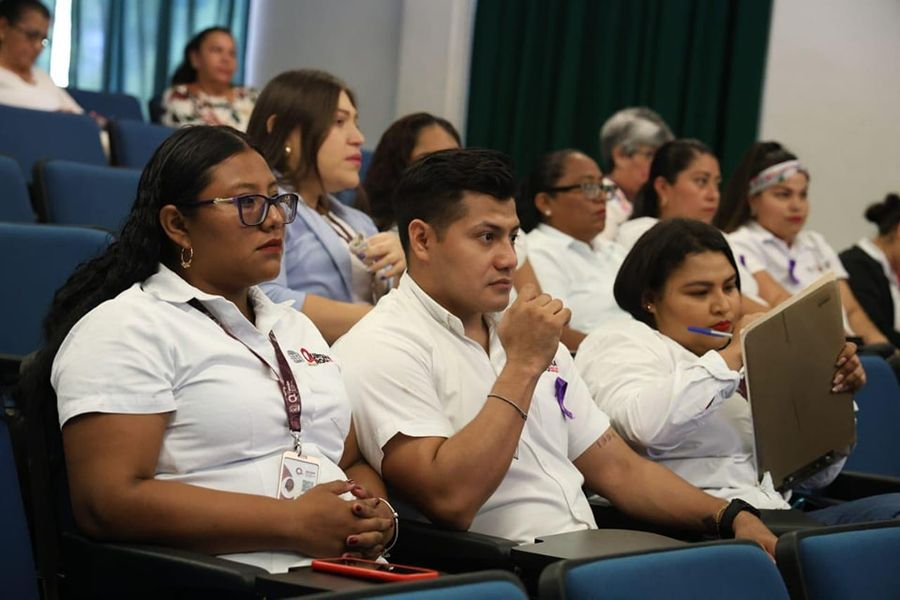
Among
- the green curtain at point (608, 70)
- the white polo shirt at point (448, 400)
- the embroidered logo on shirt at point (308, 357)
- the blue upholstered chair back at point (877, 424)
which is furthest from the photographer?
the green curtain at point (608, 70)

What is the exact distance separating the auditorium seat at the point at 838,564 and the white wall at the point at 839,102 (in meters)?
4.71

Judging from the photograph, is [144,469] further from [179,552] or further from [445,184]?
[445,184]

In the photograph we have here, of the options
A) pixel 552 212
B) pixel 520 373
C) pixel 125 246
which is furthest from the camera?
pixel 552 212

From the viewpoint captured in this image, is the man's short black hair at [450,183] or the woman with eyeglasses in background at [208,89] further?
the woman with eyeglasses in background at [208,89]

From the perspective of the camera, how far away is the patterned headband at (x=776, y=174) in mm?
4473

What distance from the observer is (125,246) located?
6.74 feet

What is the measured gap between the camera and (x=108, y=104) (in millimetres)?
6473

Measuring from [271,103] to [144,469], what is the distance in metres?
1.44

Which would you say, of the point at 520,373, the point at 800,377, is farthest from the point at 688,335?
the point at 520,373

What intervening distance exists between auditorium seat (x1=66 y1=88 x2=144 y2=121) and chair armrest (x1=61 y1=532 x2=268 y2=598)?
4.83 metres

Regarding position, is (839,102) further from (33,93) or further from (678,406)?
(678,406)

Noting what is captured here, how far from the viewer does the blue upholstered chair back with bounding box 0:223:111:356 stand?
8.62ft

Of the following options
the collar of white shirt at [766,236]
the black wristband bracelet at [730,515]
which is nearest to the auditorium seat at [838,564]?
the black wristband bracelet at [730,515]

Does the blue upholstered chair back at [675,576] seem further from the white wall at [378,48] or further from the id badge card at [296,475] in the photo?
the white wall at [378,48]
